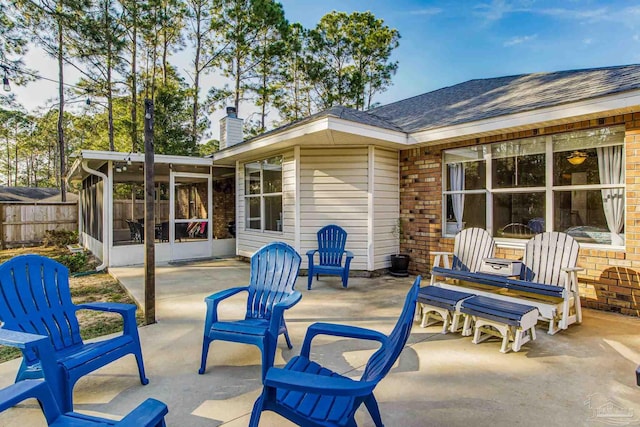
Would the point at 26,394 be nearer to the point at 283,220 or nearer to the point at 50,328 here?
the point at 50,328

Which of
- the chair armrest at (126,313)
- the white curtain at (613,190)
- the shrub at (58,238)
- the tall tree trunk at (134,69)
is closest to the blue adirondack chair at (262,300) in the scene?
the chair armrest at (126,313)

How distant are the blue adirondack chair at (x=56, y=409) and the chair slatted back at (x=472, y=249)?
13.6 feet

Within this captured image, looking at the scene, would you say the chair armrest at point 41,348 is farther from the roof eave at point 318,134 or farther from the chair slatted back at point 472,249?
the chair slatted back at point 472,249

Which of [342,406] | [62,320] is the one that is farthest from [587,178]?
[62,320]

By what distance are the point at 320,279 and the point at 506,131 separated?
12.8 feet

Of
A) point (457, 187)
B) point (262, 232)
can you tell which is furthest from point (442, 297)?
point (262, 232)

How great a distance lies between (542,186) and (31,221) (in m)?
15.7

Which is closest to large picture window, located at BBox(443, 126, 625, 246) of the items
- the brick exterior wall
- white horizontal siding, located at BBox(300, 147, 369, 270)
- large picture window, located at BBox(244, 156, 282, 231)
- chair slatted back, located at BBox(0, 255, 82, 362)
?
the brick exterior wall

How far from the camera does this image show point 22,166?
30594mm

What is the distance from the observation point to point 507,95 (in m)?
6.11

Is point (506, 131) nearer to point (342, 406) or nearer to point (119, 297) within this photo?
point (342, 406)

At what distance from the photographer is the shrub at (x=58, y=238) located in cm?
1158

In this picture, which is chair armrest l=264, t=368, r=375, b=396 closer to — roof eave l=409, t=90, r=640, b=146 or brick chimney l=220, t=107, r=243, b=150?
roof eave l=409, t=90, r=640, b=146

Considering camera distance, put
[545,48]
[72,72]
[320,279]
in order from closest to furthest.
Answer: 1. [320,279]
2. [545,48]
3. [72,72]
